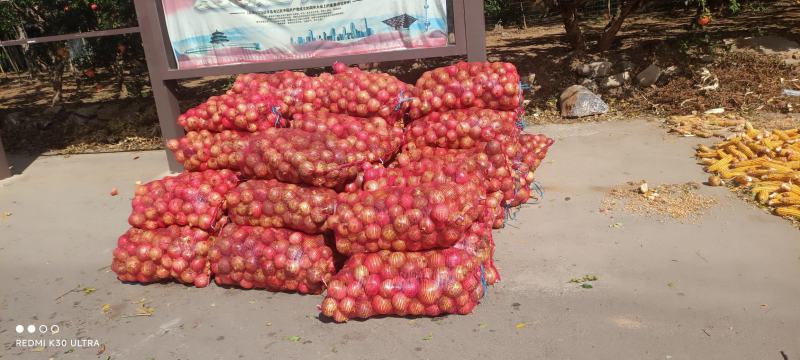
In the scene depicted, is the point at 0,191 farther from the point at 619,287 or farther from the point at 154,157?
the point at 619,287

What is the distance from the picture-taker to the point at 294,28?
6.72 metres

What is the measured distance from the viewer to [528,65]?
11.0 metres

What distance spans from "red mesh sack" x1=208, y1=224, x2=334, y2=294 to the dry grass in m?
2.81

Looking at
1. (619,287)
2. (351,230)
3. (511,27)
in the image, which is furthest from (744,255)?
(511,27)

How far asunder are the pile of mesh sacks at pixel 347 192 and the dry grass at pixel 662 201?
34.0 inches

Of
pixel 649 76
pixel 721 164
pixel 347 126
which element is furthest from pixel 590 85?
pixel 347 126

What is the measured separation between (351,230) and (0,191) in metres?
6.12

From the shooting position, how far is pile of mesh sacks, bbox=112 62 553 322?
12.7ft

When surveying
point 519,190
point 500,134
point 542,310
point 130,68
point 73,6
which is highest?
point 73,6

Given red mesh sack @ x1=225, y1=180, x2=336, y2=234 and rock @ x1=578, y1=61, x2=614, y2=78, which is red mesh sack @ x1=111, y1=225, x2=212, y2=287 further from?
rock @ x1=578, y1=61, x2=614, y2=78

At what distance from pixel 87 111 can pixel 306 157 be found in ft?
28.6

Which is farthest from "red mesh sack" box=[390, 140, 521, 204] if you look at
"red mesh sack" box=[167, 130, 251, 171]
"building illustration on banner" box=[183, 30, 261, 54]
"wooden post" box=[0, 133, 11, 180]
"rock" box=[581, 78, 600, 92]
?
"wooden post" box=[0, 133, 11, 180]

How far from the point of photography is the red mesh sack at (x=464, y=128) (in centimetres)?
503

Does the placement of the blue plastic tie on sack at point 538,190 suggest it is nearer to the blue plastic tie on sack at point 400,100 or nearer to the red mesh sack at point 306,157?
the blue plastic tie on sack at point 400,100
